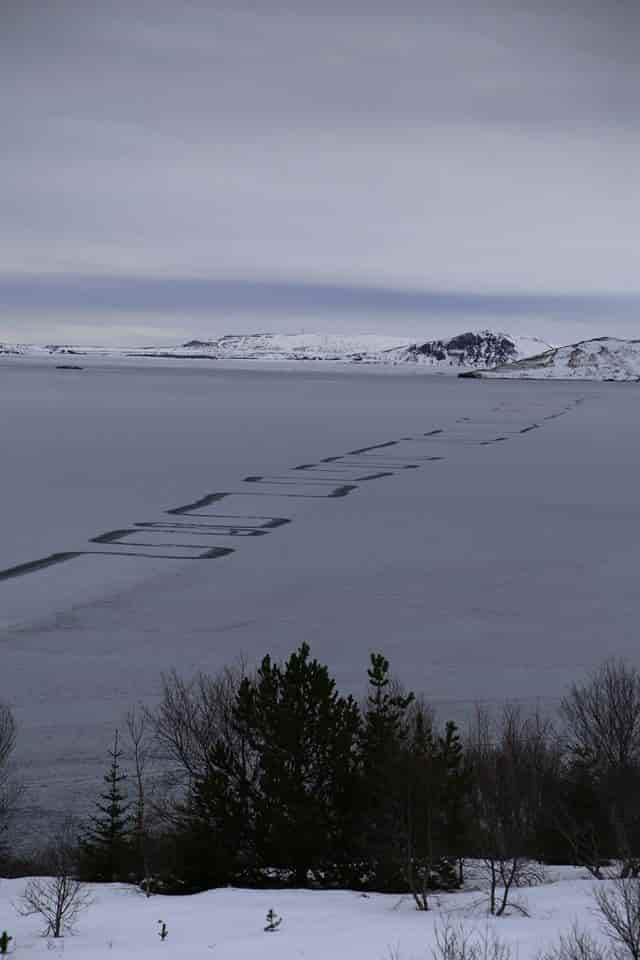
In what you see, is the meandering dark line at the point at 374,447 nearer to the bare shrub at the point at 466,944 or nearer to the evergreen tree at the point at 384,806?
the evergreen tree at the point at 384,806

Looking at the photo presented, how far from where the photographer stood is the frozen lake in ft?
45.1

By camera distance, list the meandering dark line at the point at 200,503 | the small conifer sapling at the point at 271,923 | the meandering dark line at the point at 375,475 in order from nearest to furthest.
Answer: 1. the small conifer sapling at the point at 271,923
2. the meandering dark line at the point at 200,503
3. the meandering dark line at the point at 375,475

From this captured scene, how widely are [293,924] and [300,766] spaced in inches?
99.0

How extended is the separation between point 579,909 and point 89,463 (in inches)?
1230

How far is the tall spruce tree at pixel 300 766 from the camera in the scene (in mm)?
10070

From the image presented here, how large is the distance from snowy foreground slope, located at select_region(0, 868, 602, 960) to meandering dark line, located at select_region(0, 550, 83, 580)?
A: 35.3 ft

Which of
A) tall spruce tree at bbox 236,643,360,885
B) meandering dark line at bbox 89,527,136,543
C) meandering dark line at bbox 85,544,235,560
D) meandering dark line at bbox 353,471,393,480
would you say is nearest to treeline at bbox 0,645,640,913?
tall spruce tree at bbox 236,643,360,885

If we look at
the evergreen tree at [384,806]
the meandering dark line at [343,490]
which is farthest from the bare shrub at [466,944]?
the meandering dark line at [343,490]

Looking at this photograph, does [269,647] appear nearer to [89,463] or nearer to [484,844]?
[484,844]

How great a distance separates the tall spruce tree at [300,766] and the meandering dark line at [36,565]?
32.1 feet

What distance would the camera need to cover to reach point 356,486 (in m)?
33.4

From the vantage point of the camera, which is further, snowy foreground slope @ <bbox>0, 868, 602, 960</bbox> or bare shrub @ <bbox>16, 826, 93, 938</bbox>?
bare shrub @ <bbox>16, 826, 93, 938</bbox>

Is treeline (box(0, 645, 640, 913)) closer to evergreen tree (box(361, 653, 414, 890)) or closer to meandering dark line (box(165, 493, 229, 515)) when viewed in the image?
evergreen tree (box(361, 653, 414, 890))

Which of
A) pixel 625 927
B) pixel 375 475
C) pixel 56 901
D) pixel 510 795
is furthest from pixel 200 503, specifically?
pixel 625 927
